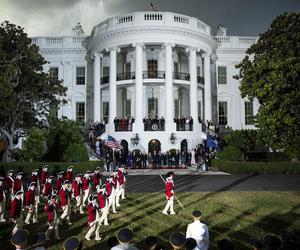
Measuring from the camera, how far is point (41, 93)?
1114 inches

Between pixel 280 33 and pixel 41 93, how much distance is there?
59.5 ft

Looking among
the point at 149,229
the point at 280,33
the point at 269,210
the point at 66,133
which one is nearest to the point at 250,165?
the point at 280,33

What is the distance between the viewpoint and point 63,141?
28.1m

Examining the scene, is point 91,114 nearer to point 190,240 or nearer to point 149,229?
point 149,229

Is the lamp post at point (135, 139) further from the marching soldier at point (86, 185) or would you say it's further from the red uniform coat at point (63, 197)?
the red uniform coat at point (63, 197)

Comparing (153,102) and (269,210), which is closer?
(269,210)

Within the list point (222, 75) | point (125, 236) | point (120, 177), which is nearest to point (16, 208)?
point (120, 177)

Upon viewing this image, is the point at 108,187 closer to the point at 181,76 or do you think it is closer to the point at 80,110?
the point at 181,76

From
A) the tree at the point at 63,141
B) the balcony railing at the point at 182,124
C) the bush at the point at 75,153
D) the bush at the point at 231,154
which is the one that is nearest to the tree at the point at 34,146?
the tree at the point at 63,141

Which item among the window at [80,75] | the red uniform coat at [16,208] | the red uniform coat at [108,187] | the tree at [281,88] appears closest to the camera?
the red uniform coat at [16,208]

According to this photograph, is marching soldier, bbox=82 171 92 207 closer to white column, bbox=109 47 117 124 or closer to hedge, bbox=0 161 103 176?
hedge, bbox=0 161 103 176

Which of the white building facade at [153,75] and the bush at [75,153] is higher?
the white building facade at [153,75]

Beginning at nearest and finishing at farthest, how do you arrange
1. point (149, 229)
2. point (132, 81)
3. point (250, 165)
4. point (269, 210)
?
1. point (149, 229)
2. point (269, 210)
3. point (250, 165)
4. point (132, 81)

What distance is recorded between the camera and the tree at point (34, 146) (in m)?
27.2
